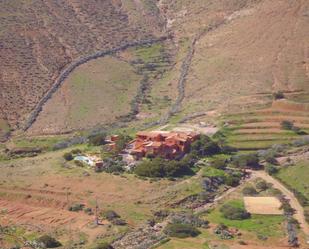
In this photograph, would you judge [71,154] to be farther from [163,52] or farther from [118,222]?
[163,52]

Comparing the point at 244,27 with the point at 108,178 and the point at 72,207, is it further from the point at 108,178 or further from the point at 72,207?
the point at 72,207

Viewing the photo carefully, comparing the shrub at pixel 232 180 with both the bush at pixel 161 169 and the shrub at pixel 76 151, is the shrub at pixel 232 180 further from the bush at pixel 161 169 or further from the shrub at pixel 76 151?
the shrub at pixel 76 151

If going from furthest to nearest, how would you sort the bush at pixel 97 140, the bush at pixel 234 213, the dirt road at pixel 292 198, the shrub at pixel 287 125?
1. the shrub at pixel 287 125
2. the bush at pixel 97 140
3. the bush at pixel 234 213
4. the dirt road at pixel 292 198

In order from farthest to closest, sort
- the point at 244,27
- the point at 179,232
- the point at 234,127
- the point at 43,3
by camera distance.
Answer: the point at 43,3 < the point at 244,27 < the point at 234,127 < the point at 179,232

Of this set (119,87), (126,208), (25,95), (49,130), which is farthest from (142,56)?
(126,208)

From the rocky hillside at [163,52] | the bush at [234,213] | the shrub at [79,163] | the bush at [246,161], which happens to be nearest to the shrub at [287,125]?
the rocky hillside at [163,52]

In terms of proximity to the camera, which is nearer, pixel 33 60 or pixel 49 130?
pixel 49 130
